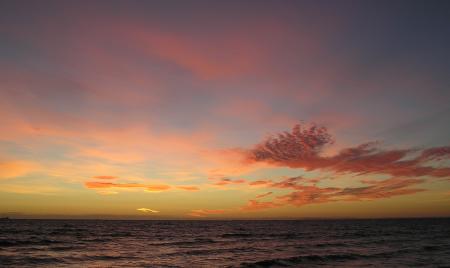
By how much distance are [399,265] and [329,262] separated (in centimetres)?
604

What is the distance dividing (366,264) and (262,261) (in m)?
9.46

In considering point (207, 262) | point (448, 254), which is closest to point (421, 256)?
point (448, 254)

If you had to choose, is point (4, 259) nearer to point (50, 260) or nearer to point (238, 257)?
point (50, 260)

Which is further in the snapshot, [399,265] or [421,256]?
[421,256]

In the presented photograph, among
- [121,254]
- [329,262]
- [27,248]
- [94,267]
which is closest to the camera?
[94,267]

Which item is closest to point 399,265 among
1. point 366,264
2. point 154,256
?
point 366,264

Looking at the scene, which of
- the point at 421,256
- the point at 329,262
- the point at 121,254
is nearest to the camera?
the point at 329,262

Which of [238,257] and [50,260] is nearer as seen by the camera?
[50,260]

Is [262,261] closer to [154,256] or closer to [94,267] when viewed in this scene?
[154,256]

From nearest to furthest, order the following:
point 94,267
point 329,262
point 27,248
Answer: point 94,267
point 329,262
point 27,248

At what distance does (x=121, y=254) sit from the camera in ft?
127

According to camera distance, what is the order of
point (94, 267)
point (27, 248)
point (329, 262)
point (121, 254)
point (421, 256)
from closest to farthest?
point (94, 267), point (329, 262), point (421, 256), point (121, 254), point (27, 248)

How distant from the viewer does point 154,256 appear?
3744 cm

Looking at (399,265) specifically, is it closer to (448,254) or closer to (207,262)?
(448,254)
